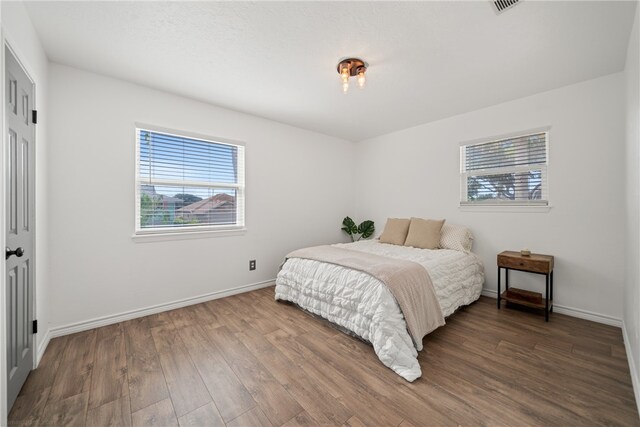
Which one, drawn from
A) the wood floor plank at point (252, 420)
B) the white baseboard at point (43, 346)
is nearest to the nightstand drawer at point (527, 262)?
the wood floor plank at point (252, 420)

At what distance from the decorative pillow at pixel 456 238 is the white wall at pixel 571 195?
0.56ft

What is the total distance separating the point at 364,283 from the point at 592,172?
2616 mm

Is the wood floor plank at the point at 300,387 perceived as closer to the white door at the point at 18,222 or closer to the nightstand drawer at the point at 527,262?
the white door at the point at 18,222

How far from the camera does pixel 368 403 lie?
5.03ft

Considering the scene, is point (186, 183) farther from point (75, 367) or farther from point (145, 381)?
point (145, 381)

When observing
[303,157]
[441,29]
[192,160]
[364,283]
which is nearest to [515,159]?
[441,29]

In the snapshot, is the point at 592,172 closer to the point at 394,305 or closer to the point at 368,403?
the point at 394,305

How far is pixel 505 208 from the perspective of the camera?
3197 millimetres

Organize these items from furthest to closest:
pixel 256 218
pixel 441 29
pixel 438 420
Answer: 1. pixel 256 218
2. pixel 441 29
3. pixel 438 420

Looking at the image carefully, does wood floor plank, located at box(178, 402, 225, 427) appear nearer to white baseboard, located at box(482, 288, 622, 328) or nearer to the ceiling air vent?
the ceiling air vent

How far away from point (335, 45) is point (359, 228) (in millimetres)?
3154

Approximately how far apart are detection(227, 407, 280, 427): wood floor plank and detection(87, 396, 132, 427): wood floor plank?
0.56 metres

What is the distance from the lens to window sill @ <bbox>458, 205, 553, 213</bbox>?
291 cm

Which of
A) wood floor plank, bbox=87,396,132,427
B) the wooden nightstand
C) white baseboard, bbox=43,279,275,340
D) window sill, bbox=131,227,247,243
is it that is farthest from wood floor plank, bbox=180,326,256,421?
the wooden nightstand
